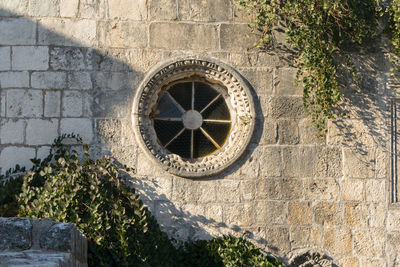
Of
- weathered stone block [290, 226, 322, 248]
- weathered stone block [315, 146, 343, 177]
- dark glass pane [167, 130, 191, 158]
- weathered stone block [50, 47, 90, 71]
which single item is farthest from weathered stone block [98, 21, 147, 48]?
weathered stone block [290, 226, 322, 248]

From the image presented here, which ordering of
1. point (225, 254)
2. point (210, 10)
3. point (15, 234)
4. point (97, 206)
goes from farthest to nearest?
point (210, 10) → point (225, 254) → point (97, 206) → point (15, 234)

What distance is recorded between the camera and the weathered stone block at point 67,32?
19.3 feet

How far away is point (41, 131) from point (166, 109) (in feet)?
4.42

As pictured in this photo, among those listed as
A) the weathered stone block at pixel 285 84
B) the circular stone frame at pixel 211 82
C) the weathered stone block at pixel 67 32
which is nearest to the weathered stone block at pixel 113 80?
the circular stone frame at pixel 211 82

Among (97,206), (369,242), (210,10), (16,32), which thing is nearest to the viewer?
(97,206)

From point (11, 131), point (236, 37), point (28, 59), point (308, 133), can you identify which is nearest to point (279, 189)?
point (308, 133)

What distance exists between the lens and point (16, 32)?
587cm

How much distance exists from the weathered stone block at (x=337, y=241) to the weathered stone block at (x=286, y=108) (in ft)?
4.18

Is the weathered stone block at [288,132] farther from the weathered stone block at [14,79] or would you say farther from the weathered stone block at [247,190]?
the weathered stone block at [14,79]

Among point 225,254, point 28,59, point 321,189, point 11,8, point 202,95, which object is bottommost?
point 225,254

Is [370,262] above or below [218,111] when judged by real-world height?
below

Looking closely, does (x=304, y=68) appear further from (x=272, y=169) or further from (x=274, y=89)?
(x=272, y=169)

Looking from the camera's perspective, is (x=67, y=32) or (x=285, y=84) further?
(x=285, y=84)

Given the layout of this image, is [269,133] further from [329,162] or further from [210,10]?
[210,10]
